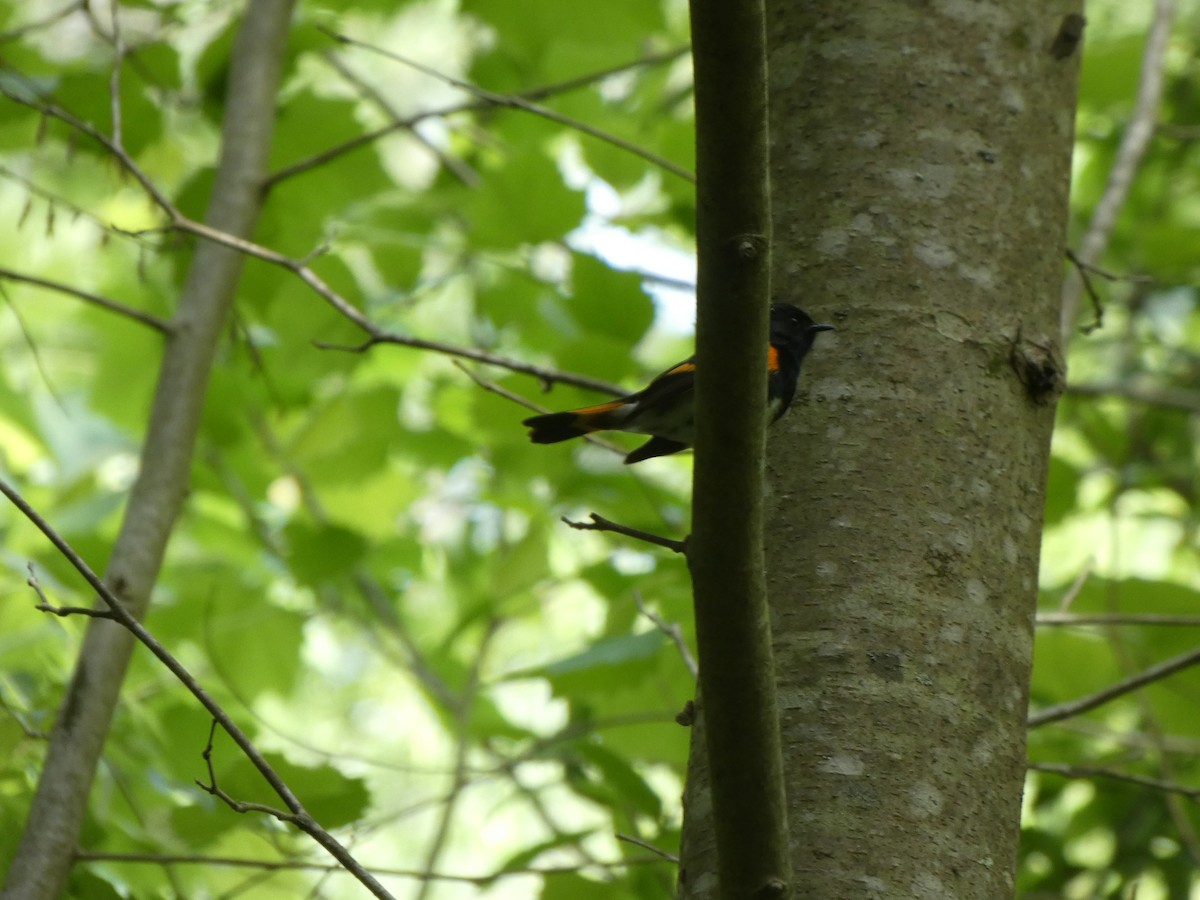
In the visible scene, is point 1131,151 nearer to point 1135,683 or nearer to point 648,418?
point 648,418

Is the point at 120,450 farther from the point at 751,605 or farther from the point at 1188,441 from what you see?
the point at 1188,441

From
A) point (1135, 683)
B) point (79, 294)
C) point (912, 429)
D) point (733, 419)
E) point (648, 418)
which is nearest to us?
point (733, 419)

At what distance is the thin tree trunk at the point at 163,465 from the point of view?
1.87m

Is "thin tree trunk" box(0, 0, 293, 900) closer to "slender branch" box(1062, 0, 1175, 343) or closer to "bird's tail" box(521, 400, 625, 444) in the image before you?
"bird's tail" box(521, 400, 625, 444)

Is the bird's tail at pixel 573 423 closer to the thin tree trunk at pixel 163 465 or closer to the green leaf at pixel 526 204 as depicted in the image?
the thin tree trunk at pixel 163 465

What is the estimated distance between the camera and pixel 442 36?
26.0 ft

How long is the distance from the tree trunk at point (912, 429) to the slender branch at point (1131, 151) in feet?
2.76

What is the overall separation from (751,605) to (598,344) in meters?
1.68

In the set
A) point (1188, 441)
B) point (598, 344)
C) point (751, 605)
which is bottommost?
point (751, 605)

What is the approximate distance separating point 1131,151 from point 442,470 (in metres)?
2.12

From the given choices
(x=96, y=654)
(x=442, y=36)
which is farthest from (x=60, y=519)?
(x=442, y=36)

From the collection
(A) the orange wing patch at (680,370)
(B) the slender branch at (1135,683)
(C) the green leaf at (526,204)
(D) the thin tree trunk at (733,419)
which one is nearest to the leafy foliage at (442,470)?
(C) the green leaf at (526,204)

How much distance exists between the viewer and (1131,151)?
9.57 ft

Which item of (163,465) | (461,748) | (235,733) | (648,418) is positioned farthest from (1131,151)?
(235,733)
